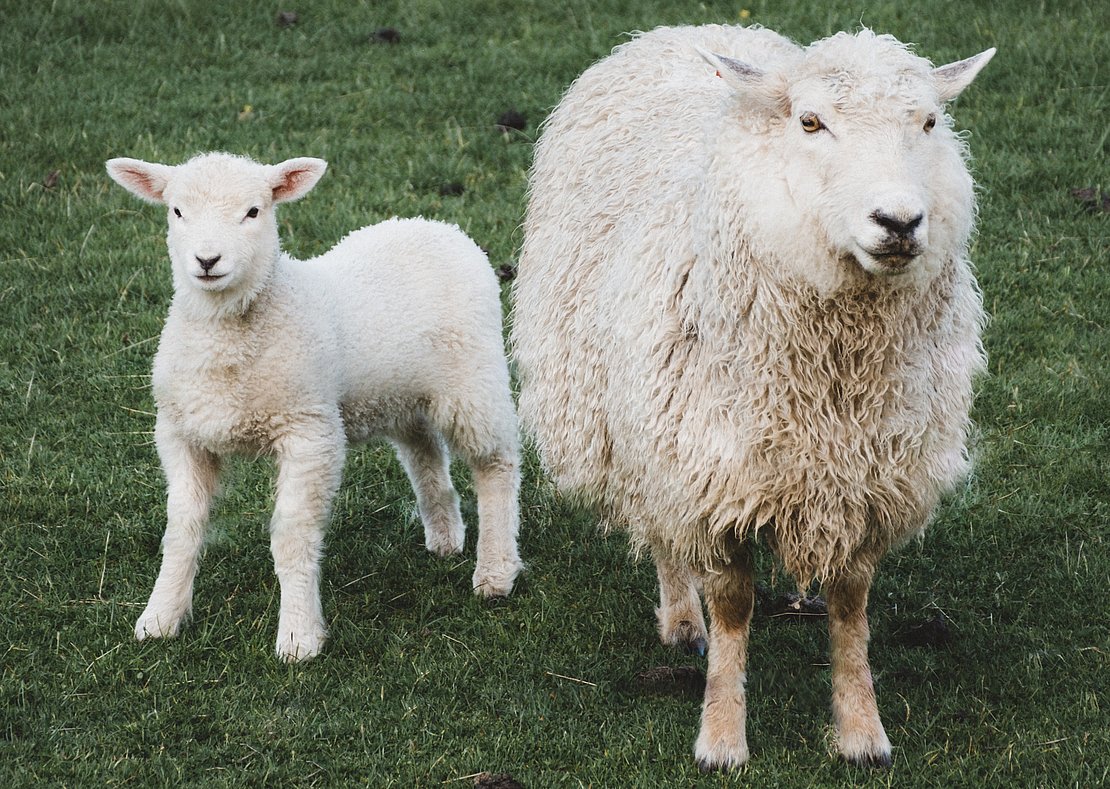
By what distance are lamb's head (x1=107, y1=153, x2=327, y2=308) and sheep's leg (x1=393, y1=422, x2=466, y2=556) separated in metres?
1.15

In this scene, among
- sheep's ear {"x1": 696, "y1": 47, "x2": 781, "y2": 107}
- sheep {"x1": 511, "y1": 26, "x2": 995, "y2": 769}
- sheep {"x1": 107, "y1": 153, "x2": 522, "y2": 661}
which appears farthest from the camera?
sheep {"x1": 107, "y1": 153, "x2": 522, "y2": 661}

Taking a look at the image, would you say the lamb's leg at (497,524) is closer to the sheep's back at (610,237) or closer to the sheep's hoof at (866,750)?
the sheep's back at (610,237)

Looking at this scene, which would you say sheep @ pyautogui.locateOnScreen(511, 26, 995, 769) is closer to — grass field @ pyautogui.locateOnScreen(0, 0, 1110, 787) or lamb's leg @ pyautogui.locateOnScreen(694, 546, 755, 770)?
lamb's leg @ pyautogui.locateOnScreen(694, 546, 755, 770)

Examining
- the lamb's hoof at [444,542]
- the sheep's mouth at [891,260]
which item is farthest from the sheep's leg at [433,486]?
the sheep's mouth at [891,260]

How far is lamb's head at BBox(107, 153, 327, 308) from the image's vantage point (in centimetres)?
466

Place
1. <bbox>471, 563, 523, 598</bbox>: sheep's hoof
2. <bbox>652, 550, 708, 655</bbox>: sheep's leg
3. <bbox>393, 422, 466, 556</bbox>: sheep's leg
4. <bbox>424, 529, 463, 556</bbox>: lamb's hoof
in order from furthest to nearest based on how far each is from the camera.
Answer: <bbox>424, 529, 463, 556</bbox>: lamb's hoof → <bbox>393, 422, 466, 556</bbox>: sheep's leg → <bbox>471, 563, 523, 598</bbox>: sheep's hoof → <bbox>652, 550, 708, 655</bbox>: sheep's leg

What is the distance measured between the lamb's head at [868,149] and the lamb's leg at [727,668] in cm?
107

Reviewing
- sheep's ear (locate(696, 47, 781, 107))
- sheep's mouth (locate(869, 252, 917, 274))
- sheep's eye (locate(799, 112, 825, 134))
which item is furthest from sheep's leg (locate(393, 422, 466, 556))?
sheep's mouth (locate(869, 252, 917, 274))

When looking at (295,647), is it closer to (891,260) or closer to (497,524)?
(497,524)

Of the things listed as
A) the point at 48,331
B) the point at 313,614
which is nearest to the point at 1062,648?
the point at 313,614

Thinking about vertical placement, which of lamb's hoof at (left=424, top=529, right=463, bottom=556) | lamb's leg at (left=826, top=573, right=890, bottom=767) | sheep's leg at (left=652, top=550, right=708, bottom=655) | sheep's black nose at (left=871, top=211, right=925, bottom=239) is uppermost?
sheep's black nose at (left=871, top=211, right=925, bottom=239)

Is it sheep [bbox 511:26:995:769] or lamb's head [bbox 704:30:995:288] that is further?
sheep [bbox 511:26:995:769]

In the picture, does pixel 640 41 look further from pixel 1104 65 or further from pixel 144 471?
pixel 1104 65

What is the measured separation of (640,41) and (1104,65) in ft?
18.0
